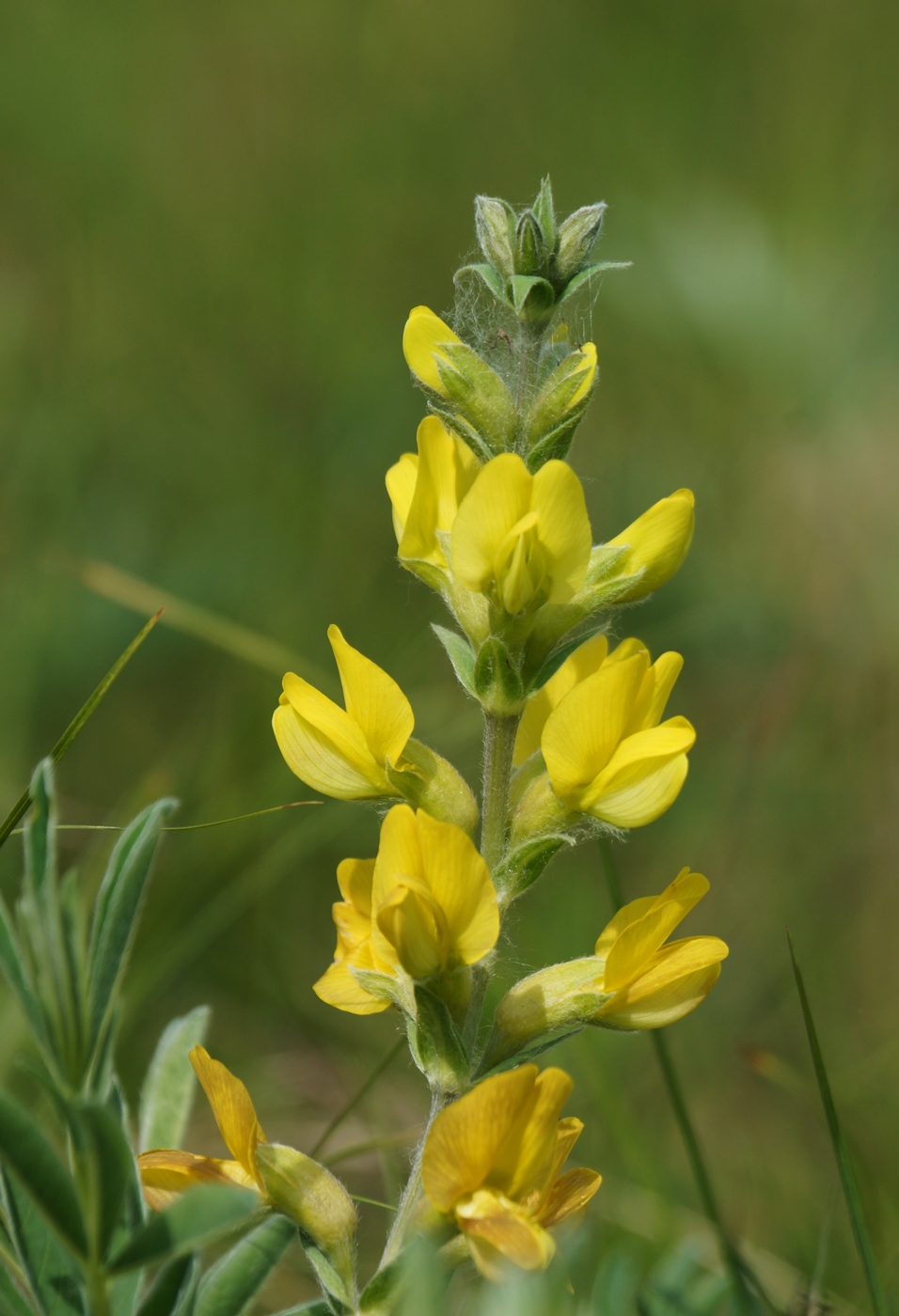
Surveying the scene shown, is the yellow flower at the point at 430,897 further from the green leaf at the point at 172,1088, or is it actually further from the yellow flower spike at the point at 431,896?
the green leaf at the point at 172,1088

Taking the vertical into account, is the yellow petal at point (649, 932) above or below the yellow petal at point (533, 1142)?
above

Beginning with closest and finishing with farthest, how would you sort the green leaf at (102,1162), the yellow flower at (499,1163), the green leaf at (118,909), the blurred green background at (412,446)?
the green leaf at (102,1162) < the green leaf at (118,909) < the yellow flower at (499,1163) < the blurred green background at (412,446)

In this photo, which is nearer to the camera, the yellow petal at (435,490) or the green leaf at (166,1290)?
the green leaf at (166,1290)

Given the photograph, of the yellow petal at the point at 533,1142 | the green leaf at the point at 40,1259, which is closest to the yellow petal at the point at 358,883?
the yellow petal at the point at 533,1142

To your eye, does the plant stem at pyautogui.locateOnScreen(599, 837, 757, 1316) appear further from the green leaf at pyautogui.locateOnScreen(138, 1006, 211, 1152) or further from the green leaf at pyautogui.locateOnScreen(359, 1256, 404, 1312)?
the green leaf at pyautogui.locateOnScreen(138, 1006, 211, 1152)

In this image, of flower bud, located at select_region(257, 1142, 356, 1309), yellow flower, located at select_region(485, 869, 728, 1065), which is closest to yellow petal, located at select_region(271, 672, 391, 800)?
yellow flower, located at select_region(485, 869, 728, 1065)

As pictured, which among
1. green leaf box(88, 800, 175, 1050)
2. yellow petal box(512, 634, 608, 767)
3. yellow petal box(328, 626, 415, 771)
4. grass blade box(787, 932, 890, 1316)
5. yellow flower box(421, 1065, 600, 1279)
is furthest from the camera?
yellow petal box(512, 634, 608, 767)

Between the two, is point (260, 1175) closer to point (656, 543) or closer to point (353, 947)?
point (353, 947)
